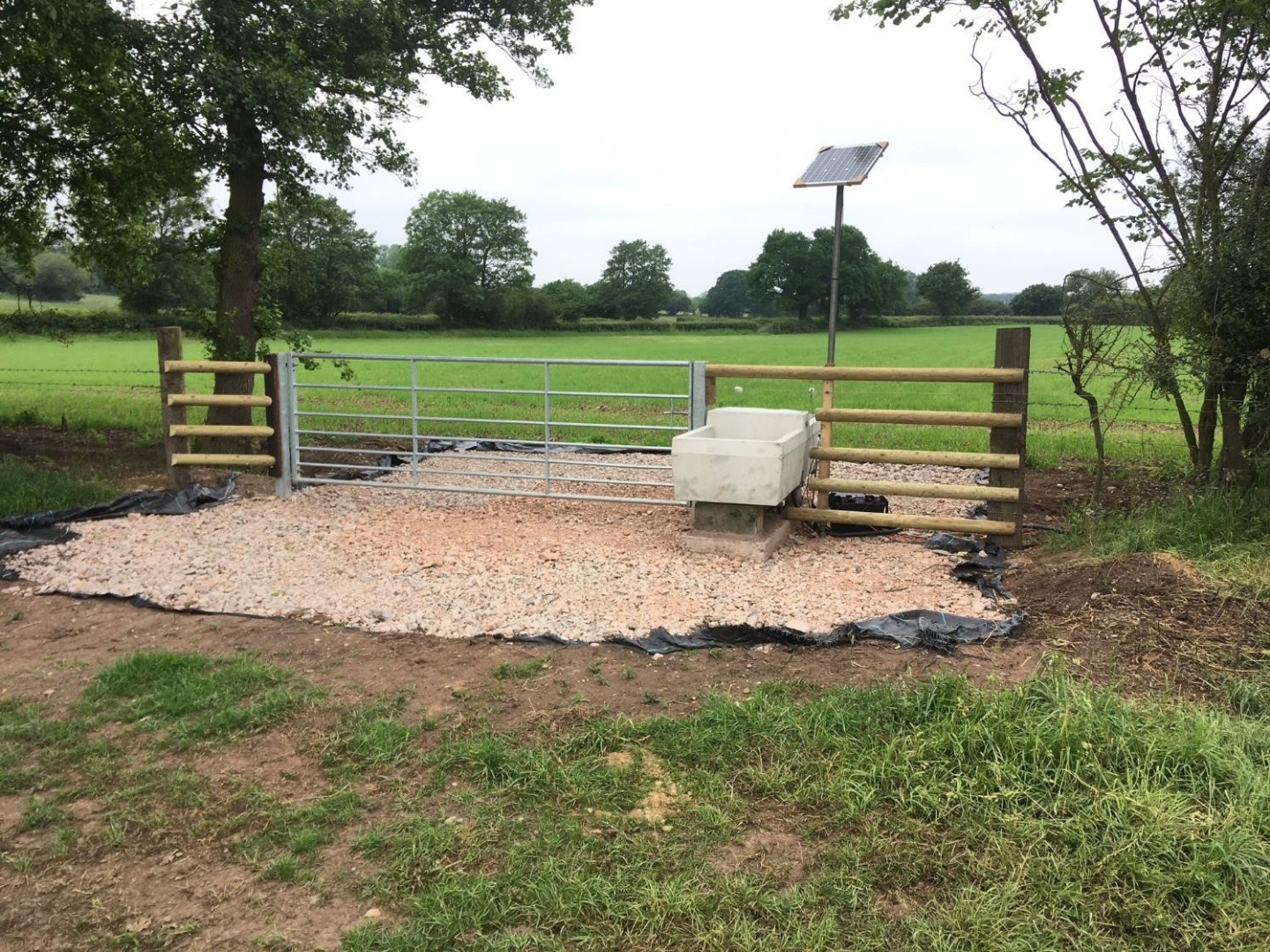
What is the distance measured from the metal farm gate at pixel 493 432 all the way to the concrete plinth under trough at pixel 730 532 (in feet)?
2.88

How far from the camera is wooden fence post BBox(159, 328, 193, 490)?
8859 millimetres

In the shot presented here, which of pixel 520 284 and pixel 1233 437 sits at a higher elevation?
pixel 520 284

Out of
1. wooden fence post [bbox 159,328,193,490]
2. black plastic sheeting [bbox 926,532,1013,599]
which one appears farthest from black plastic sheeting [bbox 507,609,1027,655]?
wooden fence post [bbox 159,328,193,490]

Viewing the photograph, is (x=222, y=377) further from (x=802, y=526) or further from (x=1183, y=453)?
(x=1183, y=453)

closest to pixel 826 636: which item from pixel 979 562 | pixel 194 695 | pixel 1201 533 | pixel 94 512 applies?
pixel 979 562

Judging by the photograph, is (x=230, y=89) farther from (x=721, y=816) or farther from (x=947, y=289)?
(x=947, y=289)

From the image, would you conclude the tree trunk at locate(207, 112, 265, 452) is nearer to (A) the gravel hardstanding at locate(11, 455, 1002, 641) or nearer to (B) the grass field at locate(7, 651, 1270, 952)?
(A) the gravel hardstanding at locate(11, 455, 1002, 641)

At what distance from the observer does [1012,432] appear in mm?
6906

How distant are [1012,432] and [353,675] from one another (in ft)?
16.5

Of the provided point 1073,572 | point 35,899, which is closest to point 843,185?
point 1073,572

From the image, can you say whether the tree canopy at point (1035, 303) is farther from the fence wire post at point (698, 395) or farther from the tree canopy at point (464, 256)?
the fence wire post at point (698, 395)

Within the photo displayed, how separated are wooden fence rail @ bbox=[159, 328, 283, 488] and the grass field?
4.99 metres

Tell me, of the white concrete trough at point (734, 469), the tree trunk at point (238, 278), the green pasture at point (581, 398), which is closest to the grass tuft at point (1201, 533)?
the white concrete trough at point (734, 469)

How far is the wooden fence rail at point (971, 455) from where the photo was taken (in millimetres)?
6859
